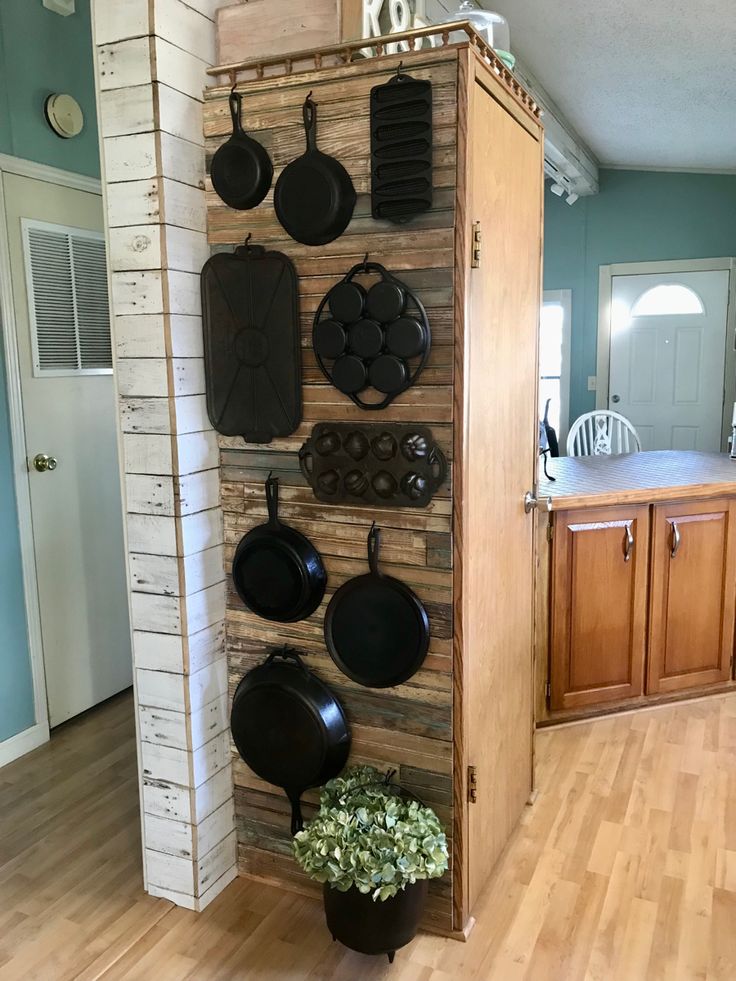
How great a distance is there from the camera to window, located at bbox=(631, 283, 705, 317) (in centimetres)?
600

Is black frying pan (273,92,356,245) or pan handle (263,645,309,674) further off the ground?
black frying pan (273,92,356,245)

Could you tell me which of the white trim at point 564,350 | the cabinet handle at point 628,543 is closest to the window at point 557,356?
the white trim at point 564,350

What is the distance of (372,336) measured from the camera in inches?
68.9

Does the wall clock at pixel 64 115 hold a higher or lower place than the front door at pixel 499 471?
higher

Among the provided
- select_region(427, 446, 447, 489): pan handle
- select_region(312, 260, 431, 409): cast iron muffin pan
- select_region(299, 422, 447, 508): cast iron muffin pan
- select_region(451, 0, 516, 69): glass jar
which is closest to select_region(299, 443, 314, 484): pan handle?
select_region(299, 422, 447, 508): cast iron muffin pan

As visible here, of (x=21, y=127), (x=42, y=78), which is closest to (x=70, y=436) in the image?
(x=21, y=127)

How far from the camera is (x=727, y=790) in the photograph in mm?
2561

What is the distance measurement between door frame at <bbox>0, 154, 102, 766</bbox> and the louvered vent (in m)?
0.11

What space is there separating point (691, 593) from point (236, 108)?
2369mm

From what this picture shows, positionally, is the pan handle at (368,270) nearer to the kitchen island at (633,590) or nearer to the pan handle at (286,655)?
the pan handle at (286,655)

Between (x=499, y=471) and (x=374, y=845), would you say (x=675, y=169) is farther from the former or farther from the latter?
(x=374, y=845)

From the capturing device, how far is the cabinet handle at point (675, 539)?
300 centimetres

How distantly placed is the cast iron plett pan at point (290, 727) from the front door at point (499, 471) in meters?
0.33

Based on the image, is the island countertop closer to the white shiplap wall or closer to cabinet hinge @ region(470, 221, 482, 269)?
cabinet hinge @ region(470, 221, 482, 269)
